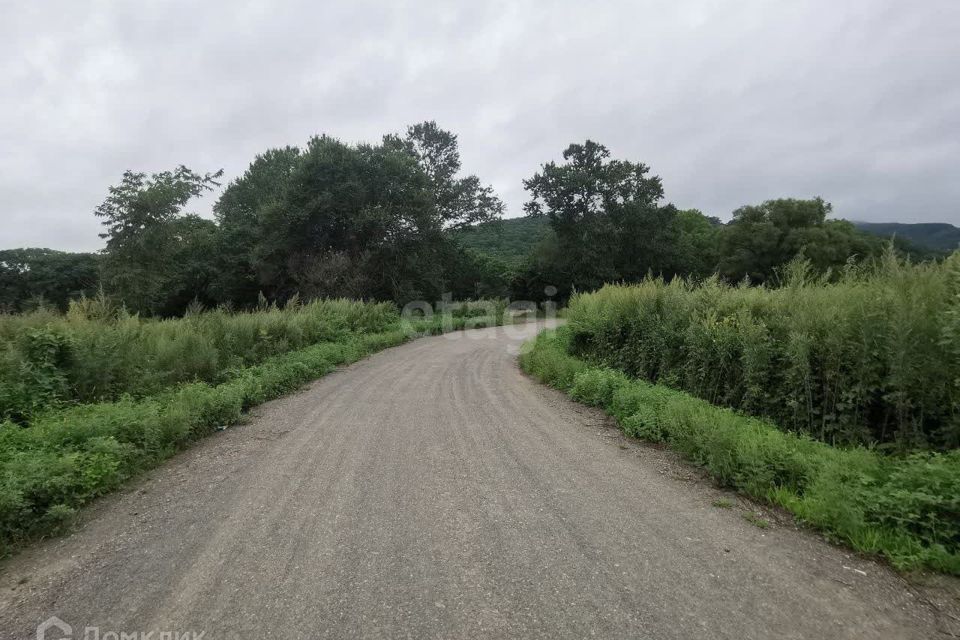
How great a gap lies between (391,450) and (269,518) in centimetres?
204

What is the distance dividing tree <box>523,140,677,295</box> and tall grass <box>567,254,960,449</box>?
3431cm

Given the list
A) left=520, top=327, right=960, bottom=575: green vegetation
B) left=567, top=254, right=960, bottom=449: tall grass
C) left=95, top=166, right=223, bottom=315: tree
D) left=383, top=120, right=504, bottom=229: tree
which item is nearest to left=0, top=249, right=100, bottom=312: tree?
left=95, top=166, right=223, bottom=315: tree

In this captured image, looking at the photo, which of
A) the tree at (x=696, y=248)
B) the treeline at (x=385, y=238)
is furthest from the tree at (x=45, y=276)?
the tree at (x=696, y=248)

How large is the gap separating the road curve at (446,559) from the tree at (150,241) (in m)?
29.5

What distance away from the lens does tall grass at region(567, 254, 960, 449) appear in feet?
16.7

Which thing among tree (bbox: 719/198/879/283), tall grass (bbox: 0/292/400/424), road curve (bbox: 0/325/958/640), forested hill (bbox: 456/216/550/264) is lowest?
road curve (bbox: 0/325/958/640)

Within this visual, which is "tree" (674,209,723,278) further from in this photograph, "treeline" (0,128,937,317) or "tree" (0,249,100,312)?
"tree" (0,249,100,312)

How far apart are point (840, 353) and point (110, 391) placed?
414 inches

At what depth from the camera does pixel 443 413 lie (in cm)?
809

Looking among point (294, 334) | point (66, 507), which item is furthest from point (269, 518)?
point (294, 334)

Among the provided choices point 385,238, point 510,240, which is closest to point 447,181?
point 385,238

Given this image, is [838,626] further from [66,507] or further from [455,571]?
[66,507]

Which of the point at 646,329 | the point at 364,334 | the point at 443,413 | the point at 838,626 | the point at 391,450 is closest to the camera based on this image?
the point at 838,626

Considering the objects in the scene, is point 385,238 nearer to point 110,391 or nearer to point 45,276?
point 110,391
